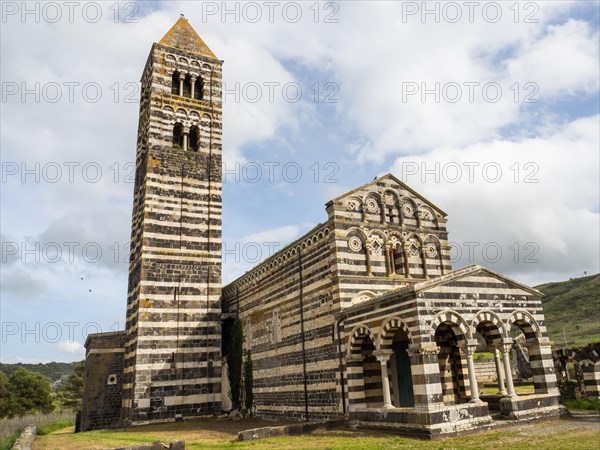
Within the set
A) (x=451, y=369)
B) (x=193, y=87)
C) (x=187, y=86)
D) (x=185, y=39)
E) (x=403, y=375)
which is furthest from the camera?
(x=185, y=39)

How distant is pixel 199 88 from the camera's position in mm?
31875

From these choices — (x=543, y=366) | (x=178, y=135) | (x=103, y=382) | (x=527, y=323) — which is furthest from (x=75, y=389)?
(x=543, y=366)

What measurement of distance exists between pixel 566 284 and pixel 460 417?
88036 millimetres

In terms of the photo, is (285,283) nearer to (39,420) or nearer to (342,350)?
(342,350)

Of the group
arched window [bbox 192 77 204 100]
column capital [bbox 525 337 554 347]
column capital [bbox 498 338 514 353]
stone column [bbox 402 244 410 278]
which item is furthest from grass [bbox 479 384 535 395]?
arched window [bbox 192 77 204 100]

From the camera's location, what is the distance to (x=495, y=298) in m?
16.2

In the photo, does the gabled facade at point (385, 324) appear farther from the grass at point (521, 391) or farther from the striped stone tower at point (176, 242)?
the grass at point (521, 391)

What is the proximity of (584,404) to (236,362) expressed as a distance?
55.6ft

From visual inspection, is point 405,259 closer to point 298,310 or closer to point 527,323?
point 298,310

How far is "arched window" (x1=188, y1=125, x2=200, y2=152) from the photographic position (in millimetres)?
30438

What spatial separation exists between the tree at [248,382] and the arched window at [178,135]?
13.7 metres

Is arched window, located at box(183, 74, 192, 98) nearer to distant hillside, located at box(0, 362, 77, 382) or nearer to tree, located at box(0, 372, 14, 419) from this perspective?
tree, located at box(0, 372, 14, 419)

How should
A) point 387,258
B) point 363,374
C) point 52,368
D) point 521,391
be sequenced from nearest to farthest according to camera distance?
point 363,374, point 387,258, point 521,391, point 52,368

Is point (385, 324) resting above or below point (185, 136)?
below
